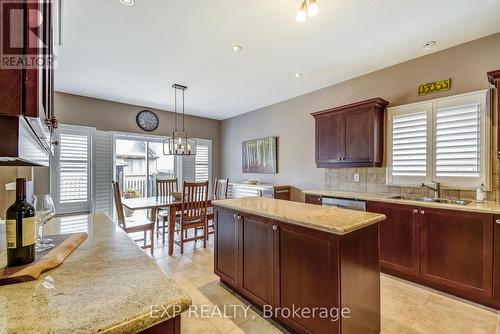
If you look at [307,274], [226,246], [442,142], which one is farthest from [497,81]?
[226,246]

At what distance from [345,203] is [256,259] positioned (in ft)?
5.37

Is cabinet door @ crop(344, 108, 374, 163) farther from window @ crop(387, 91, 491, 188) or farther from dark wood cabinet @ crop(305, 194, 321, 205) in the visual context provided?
dark wood cabinet @ crop(305, 194, 321, 205)

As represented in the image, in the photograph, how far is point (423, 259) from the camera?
2461 millimetres

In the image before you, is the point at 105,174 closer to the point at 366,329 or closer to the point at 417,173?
the point at 366,329

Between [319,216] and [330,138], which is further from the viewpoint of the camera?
[330,138]

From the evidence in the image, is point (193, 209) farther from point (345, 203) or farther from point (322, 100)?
point (322, 100)

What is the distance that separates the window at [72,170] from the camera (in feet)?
13.6

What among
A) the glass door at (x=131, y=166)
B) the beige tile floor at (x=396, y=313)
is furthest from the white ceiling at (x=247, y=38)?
the beige tile floor at (x=396, y=313)

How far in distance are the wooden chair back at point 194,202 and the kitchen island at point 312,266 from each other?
1.57 meters

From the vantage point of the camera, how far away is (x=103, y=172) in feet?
15.1

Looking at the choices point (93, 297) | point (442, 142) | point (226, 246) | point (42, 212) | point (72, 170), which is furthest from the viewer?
point (72, 170)

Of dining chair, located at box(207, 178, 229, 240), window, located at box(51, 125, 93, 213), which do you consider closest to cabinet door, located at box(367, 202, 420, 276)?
dining chair, located at box(207, 178, 229, 240)

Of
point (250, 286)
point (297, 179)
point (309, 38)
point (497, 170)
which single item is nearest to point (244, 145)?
point (297, 179)

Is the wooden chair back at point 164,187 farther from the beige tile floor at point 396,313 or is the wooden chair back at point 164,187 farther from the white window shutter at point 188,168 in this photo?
the beige tile floor at point 396,313
